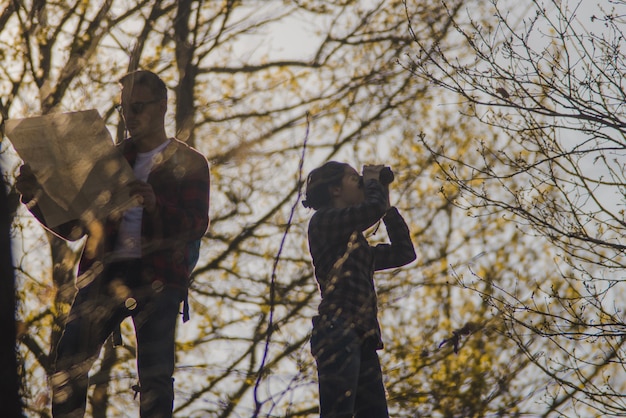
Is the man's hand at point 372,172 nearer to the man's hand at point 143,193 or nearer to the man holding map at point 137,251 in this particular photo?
the man holding map at point 137,251

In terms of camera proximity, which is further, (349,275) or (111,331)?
(349,275)

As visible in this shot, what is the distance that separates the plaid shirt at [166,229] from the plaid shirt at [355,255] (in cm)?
76

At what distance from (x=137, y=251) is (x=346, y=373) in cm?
111

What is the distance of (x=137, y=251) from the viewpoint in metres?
3.16

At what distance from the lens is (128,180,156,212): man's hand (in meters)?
3.04

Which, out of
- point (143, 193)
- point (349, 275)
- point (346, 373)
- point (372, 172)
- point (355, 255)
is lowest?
point (346, 373)

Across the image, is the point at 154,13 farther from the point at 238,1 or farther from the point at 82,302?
the point at 82,302

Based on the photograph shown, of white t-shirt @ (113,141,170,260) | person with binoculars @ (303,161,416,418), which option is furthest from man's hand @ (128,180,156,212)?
person with binoculars @ (303,161,416,418)

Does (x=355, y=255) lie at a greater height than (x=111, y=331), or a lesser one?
greater

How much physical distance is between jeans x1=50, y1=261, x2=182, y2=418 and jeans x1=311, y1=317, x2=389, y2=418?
76 cm

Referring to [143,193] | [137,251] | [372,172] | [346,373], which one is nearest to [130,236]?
[137,251]

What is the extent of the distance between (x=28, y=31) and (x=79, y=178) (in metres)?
4.73

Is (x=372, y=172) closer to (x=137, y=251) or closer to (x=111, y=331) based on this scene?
(x=137, y=251)

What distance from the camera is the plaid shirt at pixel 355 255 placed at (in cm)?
384
